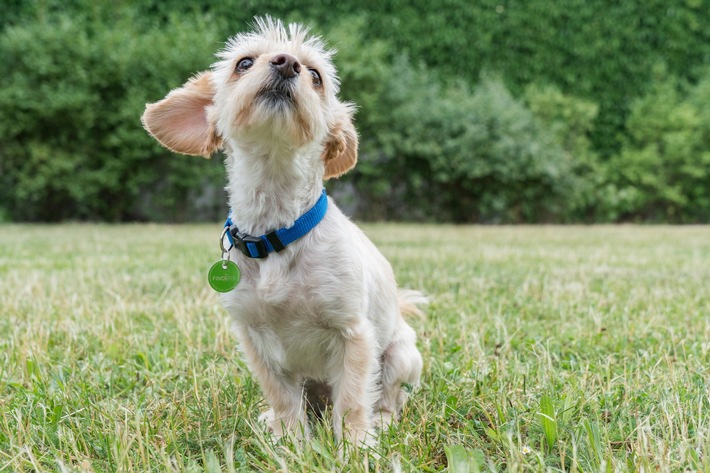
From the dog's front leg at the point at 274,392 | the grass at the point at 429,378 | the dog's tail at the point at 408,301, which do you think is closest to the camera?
the grass at the point at 429,378

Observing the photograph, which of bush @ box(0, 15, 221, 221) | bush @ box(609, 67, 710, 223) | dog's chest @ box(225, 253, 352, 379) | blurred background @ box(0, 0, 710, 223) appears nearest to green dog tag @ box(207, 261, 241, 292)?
dog's chest @ box(225, 253, 352, 379)

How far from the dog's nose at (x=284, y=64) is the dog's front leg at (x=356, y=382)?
0.88m

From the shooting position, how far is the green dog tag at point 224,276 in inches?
81.7

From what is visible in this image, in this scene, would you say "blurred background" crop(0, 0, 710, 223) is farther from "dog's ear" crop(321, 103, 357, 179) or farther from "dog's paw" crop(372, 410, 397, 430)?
"dog's paw" crop(372, 410, 397, 430)

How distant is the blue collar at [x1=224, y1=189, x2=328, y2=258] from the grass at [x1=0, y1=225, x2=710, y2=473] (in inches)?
20.6

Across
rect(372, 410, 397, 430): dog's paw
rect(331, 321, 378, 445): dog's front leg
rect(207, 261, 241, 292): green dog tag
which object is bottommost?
rect(372, 410, 397, 430): dog's paw

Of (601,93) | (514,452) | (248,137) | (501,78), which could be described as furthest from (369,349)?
(601,93)

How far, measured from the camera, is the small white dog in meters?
2.05

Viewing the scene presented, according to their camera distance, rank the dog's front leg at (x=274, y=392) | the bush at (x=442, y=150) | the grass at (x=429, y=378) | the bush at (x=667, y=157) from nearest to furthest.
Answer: the grass at (x=429, y=378), the dog's front leg at (x=274, y=392), the bush at (x=442, y=150), the bush at (x=667, y=157)

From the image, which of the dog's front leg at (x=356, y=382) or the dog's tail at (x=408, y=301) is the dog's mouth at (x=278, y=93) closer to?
the dog's front leg at (x=356, y=382)

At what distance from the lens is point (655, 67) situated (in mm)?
14852

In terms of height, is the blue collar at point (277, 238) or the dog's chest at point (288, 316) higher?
the blue collar at point (277, 238)

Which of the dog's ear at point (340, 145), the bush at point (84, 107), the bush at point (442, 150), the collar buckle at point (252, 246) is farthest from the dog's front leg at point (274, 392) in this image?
the bush at point (442, 150)

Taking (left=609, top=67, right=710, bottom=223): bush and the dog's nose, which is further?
(left=609, top=67, right=710, bottom=223): bush
